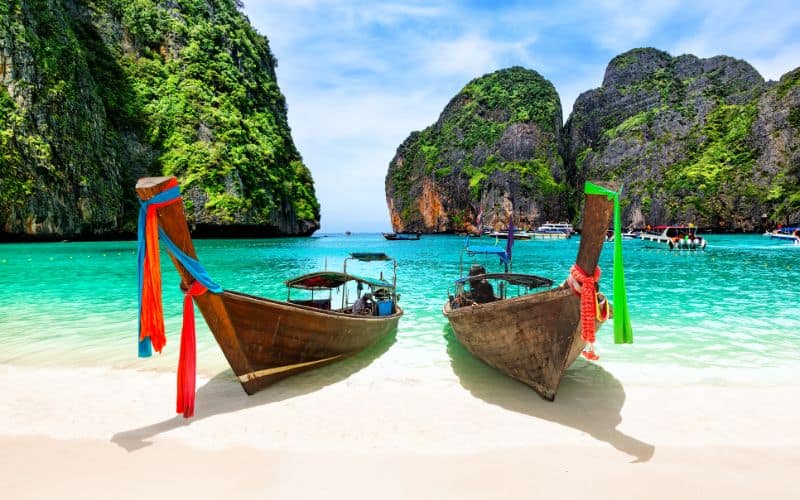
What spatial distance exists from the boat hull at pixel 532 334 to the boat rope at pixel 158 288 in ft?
13.0

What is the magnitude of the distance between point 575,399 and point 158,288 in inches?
234

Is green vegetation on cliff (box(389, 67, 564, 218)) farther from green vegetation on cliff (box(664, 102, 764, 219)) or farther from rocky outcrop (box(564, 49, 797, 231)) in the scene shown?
green vegetation on cliff (box(664, 102, 764, 219))

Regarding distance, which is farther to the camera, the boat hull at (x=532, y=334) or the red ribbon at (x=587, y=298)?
the boat hull at (x=532, y=334)

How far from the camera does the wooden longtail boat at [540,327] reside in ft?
15.0

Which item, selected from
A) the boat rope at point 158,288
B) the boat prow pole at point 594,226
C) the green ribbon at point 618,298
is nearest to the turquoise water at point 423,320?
the boat rope at point 158,288

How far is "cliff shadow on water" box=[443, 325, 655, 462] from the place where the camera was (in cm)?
473

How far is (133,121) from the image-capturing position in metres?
55.3

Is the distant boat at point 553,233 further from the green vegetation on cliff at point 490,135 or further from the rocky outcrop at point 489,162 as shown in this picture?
the green vegetation on cliff at point 490,135

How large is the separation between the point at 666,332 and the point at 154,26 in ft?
253

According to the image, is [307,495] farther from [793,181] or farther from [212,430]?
[793,181]

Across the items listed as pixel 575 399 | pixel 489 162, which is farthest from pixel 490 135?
pixel 575 399

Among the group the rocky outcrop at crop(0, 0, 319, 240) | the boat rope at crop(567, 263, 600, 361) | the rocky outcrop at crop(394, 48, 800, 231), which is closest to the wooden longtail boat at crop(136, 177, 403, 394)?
the boat rope at crop(567, 263, 600, 361)

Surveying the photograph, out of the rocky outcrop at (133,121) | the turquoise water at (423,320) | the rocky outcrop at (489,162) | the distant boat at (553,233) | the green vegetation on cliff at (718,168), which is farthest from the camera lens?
the rocky outcrop at (489,162)

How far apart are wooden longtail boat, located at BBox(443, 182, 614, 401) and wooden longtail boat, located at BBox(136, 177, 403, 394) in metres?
2.30
